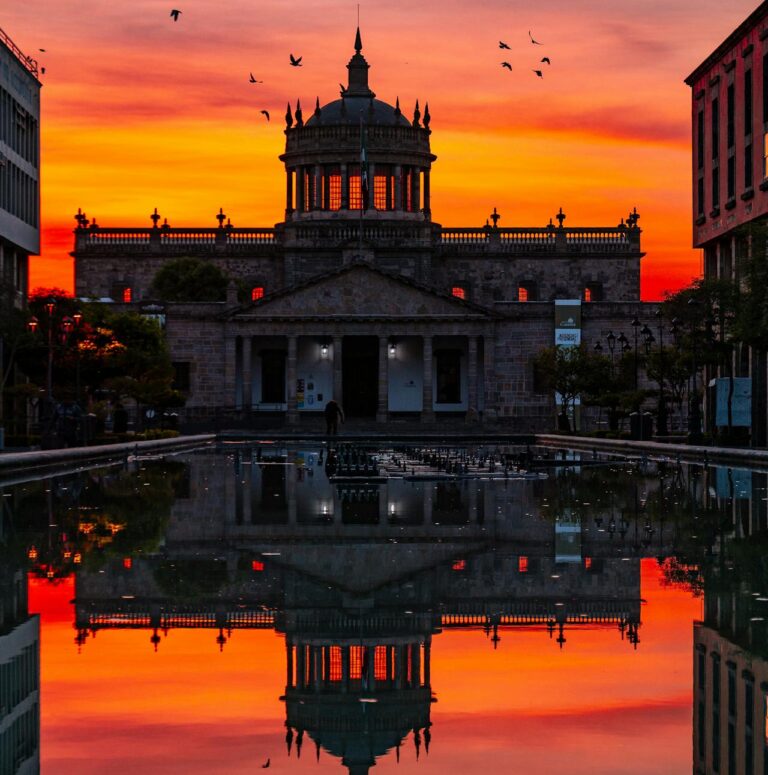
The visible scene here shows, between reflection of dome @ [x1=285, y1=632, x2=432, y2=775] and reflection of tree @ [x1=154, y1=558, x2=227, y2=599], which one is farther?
reflection of tree @ [x1=154, y1=558, x2=227, y2=599]

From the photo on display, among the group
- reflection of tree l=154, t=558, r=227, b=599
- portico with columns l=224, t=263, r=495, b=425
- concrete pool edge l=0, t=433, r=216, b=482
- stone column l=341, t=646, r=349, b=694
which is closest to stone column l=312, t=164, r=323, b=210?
portico with columns l=224, t=263, r=495, b=425

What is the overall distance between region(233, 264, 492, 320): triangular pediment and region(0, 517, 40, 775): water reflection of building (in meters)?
94.6

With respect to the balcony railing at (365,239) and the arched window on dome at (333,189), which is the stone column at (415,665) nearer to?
the balcony railing at (365,239)

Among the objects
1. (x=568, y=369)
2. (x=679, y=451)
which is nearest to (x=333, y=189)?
(x=568, y=369)

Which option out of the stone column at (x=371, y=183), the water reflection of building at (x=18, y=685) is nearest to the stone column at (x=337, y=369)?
the stone column at (x=371, y=183)

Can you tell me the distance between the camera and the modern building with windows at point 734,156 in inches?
2724

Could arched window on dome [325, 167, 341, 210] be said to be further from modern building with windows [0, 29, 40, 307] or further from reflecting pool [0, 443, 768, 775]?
reflecting pool [0, 443, 768, 775]

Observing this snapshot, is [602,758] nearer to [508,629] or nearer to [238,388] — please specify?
[508,629]

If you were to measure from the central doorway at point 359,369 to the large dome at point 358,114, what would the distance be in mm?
20551

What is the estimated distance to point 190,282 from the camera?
393ft

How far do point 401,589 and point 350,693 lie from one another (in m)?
5.85

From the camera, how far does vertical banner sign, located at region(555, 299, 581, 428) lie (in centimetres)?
10994

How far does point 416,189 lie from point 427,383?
2254cm

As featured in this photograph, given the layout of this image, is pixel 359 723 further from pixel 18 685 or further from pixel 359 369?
pixel 359 369
